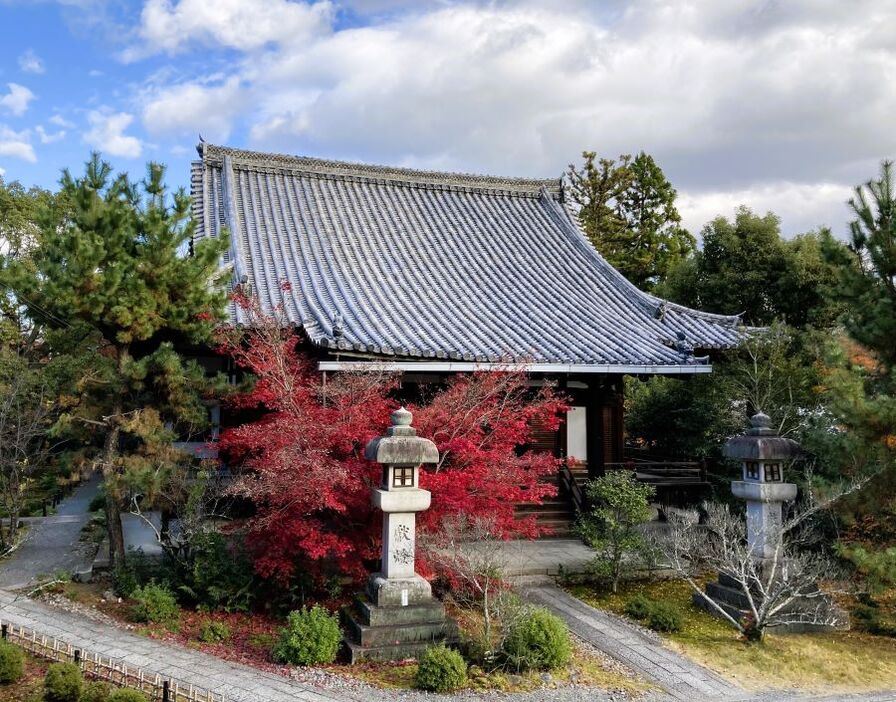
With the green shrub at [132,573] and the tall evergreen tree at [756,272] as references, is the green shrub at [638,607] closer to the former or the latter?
the green shrub at [132,573]

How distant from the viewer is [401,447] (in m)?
8.20

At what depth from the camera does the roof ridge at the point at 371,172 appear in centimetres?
1873

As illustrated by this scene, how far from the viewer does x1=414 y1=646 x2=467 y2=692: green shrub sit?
700cm

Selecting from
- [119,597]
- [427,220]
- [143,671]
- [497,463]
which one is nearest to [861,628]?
[497,463]

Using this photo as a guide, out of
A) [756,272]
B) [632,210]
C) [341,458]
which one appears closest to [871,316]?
[341,458]

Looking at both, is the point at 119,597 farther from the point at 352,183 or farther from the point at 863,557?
the point at 352,183

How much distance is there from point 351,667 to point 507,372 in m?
4.81

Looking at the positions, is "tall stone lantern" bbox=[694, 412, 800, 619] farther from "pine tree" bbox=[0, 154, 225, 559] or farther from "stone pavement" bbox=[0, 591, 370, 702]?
"pine tree" bbox=[0, 154, 225, 559]

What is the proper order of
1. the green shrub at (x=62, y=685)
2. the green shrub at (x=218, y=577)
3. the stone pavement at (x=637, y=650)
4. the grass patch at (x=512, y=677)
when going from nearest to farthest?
the green shrub at (x=62, y=685), the grass patch at (x=512, y=677), the stone pavement at (x=637, y=650), the green shrub at (x=218, y=577)

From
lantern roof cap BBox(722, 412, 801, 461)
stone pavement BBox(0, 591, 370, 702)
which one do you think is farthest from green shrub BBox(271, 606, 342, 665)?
lantern roof cap BBox(722, 412, 801, 461)

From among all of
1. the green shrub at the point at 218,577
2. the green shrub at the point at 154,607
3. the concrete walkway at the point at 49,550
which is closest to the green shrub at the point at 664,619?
the green shrub at the point at 218,577

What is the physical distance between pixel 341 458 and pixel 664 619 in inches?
193

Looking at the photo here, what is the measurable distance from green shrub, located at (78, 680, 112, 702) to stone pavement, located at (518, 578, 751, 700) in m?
5.59

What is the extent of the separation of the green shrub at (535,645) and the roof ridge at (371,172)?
14.9 m
